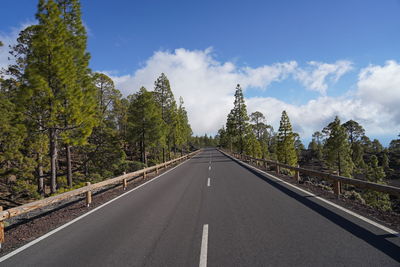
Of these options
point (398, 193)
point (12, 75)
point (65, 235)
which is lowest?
point (65, 235)

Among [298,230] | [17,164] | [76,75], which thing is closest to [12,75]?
[76,75]

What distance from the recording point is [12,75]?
1384cm

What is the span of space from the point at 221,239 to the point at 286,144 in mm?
35751

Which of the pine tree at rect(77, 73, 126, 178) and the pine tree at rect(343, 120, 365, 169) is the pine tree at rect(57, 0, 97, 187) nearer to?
the pine tree at rect(77, 73, 126, 178)

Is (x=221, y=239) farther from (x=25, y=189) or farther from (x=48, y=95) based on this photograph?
(x=25, y=189)

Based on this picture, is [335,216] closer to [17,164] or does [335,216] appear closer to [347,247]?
[347,247]

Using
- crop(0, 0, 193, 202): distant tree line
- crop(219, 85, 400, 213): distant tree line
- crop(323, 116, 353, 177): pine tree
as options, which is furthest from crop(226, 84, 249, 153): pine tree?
crop(0, 0, 193, 202): distant tree line

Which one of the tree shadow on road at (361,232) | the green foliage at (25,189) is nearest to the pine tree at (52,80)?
the green foliage at (25,189)

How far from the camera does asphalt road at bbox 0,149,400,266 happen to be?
362 cm

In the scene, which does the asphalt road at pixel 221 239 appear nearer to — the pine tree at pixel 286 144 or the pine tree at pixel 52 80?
the pine tree at pixel 52 80

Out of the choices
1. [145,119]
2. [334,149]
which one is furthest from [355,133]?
[145,119]

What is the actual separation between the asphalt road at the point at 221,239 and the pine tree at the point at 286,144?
31.6 meters

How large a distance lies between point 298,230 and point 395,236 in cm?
174

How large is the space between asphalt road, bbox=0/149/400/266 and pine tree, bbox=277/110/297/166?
31598mm
